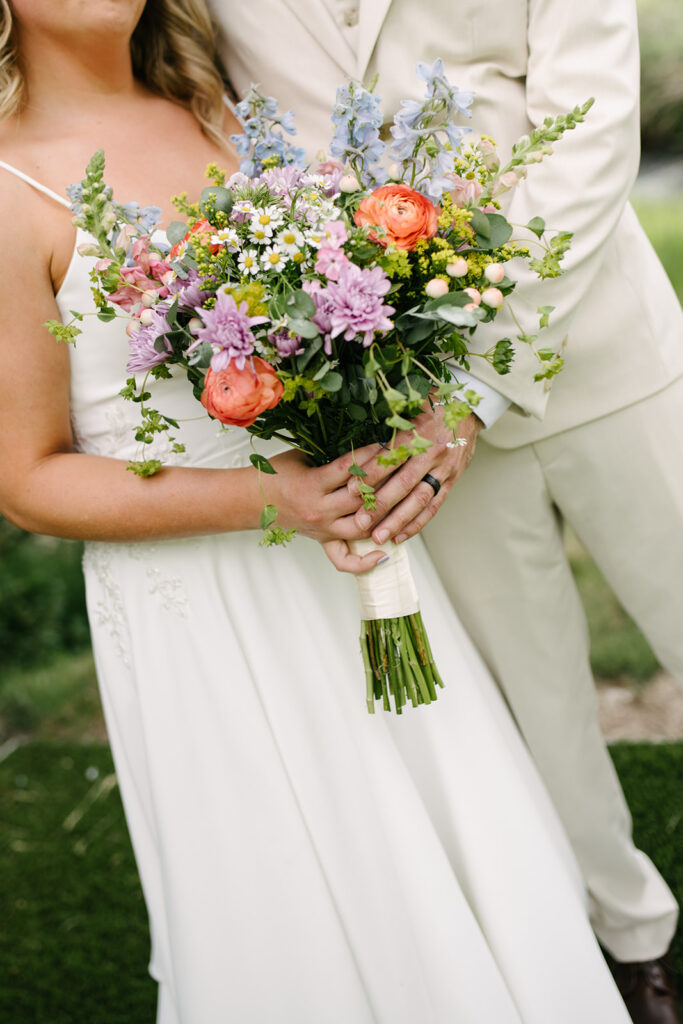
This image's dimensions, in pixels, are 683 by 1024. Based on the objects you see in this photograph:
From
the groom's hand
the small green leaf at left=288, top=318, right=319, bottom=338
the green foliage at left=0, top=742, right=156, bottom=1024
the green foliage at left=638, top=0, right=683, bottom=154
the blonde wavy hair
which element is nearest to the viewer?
the small green leaf at left=288, top=318, right=319, bottom=338

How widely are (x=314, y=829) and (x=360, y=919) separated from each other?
189 millimetres

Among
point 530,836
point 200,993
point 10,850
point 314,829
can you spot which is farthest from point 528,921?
point 10,850

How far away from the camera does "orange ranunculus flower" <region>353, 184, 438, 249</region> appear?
55.4 inches

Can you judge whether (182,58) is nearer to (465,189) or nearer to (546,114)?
(546,114)

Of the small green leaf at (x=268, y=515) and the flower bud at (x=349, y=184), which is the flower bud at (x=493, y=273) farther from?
the small green leaf at (x=268, y=515)

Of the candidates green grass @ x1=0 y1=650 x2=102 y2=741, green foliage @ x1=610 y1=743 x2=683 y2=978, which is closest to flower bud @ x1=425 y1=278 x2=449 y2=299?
green foliage @ x1=610 y1=743 x2=683 y2=978

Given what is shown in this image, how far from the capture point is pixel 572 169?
5.90 feet

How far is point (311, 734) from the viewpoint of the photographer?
74.2 inches

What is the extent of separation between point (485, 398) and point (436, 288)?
0.45m

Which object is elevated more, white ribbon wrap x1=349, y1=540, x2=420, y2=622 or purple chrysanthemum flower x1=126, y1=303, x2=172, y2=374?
purple chrysanthemum flower x1=126, y1=303, x2=172, y2=374

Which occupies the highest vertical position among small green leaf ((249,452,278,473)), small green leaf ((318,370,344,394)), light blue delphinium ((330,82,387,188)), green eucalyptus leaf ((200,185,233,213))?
light blue delphinium ((330,82,387,188))

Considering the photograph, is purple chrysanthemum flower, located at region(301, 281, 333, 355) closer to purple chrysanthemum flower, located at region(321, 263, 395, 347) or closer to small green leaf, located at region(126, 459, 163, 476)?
purple chrysanthemum flower, located at region(321, 263, 395, 347)

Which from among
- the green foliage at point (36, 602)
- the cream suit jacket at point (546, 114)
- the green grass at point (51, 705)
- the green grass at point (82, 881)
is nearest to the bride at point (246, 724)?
the cream suit jacket at point (546, 114)

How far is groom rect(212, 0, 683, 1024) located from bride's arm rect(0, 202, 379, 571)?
6.8 inches
